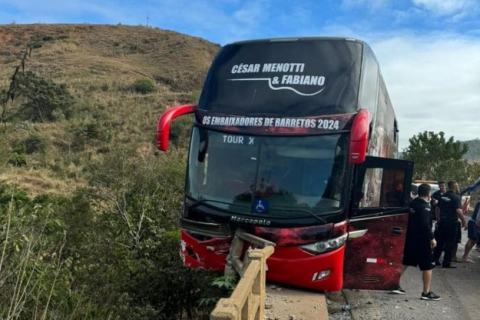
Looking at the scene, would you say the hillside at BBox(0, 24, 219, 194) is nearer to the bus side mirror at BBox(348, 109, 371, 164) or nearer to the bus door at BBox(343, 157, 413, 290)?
the bus door at BBox(343, 157, 413, 290)

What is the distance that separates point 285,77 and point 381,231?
2.57 m

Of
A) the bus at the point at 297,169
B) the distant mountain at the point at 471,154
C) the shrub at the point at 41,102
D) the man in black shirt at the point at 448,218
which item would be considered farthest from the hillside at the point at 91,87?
the distant mountain at the point at 471,154

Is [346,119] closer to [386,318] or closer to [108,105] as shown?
[386,318]

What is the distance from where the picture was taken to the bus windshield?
5.86 meters

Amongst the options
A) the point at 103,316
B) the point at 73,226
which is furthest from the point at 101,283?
the point at 73,226

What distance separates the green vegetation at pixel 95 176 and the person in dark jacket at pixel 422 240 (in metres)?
3.28

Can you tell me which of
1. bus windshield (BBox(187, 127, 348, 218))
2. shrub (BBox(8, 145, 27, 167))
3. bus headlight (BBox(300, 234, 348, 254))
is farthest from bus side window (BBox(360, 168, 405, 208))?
shrub (BBox(8, 145, 27, 167))

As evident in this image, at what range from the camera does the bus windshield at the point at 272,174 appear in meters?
5.86

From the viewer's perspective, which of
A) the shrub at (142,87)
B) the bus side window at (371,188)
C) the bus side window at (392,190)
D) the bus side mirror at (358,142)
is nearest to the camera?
the bus side mirror at (358,142)

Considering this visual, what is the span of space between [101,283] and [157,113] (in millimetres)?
33952

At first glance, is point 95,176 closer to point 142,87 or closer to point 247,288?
point 247,288

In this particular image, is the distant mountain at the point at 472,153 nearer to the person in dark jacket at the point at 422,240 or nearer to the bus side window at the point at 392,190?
the person in dark jacket at the point at 422,240

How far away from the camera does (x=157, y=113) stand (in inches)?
1628

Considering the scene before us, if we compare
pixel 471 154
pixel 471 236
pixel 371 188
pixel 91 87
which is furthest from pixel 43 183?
pixel 471 154
